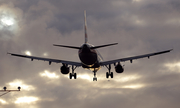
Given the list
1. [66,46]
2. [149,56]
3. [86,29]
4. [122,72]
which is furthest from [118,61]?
[66,46]

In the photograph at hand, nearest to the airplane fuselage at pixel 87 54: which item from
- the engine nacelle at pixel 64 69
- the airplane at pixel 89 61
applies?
the airplane at pixel 89 61

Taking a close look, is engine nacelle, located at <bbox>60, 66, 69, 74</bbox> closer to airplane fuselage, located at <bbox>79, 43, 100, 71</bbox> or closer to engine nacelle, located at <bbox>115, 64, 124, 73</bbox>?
airplane fuselage, located at <bbox>79, 43, 100, 71</bbox>

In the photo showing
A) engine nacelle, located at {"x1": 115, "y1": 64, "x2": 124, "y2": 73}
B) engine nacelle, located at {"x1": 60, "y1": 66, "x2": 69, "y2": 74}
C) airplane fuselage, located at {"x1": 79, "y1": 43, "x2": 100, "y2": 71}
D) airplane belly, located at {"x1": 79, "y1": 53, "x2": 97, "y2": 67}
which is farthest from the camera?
engine nacelle, located at {"x1": 60, "y1": 66, "x2": 69, "y2": 74}

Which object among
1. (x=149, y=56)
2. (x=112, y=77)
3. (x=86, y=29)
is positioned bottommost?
(x=112, y=77)

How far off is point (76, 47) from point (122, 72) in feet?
43.3

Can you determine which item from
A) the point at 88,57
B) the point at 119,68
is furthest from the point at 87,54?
the point at 119,68

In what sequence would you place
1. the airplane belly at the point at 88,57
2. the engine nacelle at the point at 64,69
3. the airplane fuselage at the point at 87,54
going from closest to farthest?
the airplane fuselage at the point at 87,54, the airplane belly at the point at 88,57, the engine nacelle at the point at 64,69

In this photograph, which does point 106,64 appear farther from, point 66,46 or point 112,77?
point 66,46

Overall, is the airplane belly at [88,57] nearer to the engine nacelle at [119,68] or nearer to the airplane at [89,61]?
the airplane at [89,61]

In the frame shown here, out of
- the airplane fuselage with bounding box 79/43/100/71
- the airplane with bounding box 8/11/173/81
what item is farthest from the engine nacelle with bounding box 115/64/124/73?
the airplane fuselage with bounding box 79/43/100/71

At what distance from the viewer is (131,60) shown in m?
46.9

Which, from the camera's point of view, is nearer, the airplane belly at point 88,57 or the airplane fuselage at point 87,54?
the airplane fuselage at point 87,54

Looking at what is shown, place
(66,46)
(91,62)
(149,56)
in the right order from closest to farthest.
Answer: (66,46), (91,62), (149,56)

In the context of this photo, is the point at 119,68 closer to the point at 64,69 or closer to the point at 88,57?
the point at 88,57
